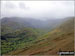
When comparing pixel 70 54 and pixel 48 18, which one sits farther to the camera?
pixel 48 18

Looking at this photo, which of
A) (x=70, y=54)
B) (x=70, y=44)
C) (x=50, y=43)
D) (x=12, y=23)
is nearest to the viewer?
(x=70, y=54)

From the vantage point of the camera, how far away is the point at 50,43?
153 feet

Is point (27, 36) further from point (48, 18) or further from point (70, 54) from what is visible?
point (48, 18)

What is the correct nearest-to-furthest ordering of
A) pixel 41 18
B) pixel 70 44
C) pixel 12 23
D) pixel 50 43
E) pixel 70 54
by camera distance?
pixel 70 54 < pixel 70 44 < pixel 50 43 < pixel 12 23 < pixel 41 18

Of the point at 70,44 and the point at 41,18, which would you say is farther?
the point at 41,18

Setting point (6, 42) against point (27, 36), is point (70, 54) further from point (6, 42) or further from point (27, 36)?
point (27, 36)

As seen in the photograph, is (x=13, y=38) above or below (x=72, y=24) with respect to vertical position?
below

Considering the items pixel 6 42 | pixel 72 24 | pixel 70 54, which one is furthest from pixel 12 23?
pixel 70 54

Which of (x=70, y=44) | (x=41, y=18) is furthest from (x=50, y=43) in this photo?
(x=41, y=18)

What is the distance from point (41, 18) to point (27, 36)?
4584 cm

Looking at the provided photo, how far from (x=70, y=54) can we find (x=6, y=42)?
114 feet

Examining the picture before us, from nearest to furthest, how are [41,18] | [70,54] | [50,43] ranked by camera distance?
[70,54] < [50,43] < [41,18]

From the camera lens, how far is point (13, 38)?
64812mm

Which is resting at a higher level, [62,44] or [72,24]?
[72,24]
